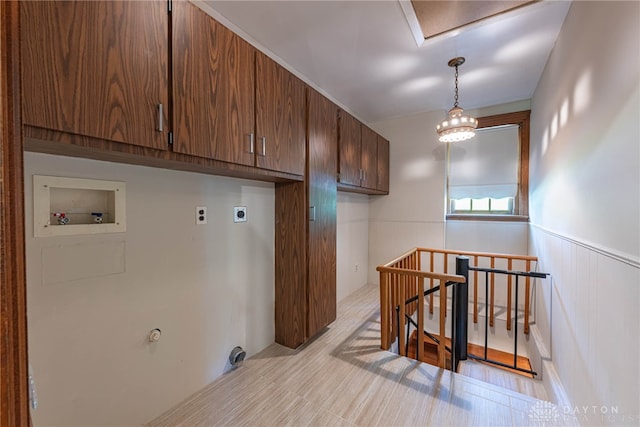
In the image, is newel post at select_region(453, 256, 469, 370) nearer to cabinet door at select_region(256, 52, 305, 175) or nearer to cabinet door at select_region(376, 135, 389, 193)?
cabinet door at select_region(376, 135, 389, 193)

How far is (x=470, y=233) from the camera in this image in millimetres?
3678

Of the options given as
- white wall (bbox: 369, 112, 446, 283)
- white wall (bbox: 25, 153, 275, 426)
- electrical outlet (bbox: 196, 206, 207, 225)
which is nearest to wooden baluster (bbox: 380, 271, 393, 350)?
white wall (bbox: 25, 153, 275, 426)

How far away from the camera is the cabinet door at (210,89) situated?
1229 millimetres

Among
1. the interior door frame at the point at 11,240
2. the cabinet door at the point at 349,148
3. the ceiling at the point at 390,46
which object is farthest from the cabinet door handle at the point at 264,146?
the interior door frame at the point at 11,240

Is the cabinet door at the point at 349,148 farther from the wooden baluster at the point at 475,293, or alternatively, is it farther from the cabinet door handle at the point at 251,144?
the wooden baluster at the point at 475,293

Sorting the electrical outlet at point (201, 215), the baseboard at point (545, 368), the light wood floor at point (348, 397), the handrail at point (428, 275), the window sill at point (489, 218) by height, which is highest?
the electrical outlet at point (201, 215)

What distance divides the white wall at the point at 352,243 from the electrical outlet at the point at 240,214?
159 centimetres

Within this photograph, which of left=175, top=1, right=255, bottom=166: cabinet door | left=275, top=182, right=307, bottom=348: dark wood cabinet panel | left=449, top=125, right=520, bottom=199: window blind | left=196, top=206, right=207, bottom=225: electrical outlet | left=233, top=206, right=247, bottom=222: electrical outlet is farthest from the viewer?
left=449, top=125, right=520, bottom=199: window blind

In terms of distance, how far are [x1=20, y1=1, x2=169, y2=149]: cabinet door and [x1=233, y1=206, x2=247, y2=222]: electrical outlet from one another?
0.84m

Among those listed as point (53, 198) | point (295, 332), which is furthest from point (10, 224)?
point (295, 332)

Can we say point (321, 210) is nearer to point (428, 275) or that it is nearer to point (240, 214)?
point (240, 214)

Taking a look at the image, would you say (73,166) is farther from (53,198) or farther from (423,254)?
(423,254)

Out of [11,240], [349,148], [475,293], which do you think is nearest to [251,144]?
[11,240]

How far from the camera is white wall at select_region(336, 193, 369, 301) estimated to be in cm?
345
